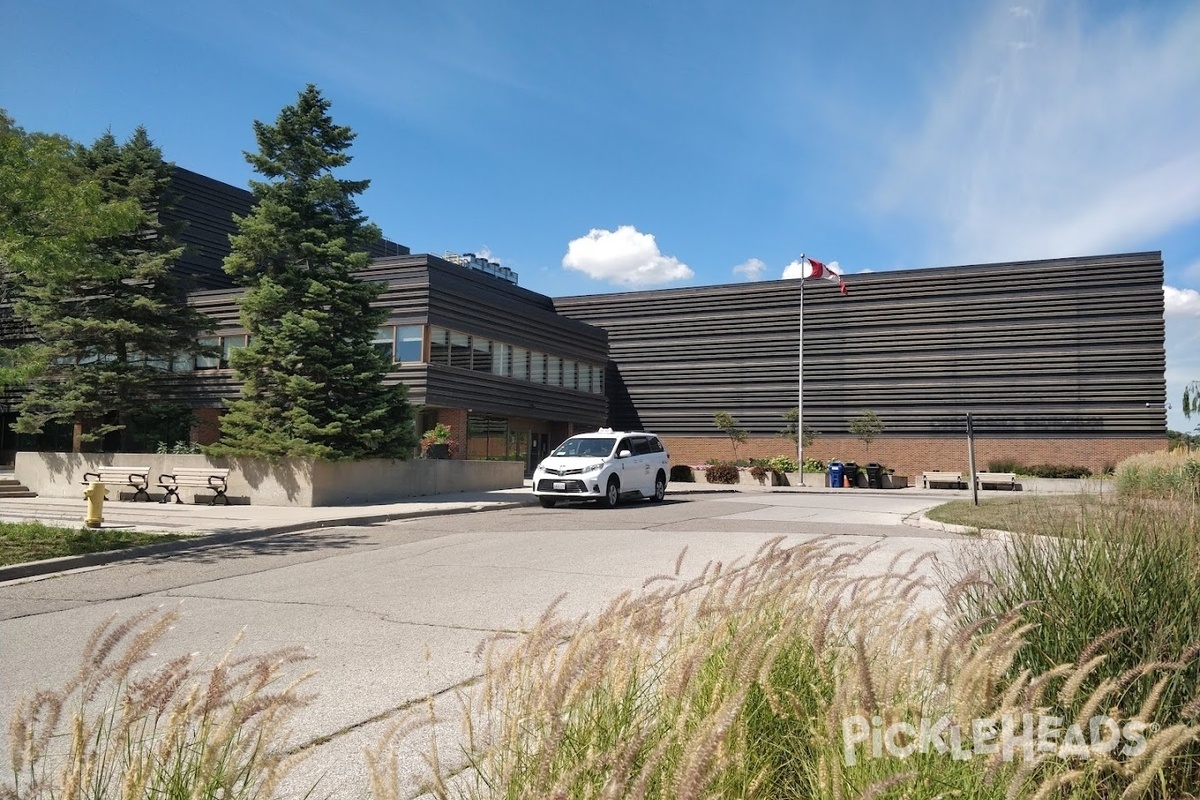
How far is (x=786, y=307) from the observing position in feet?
170

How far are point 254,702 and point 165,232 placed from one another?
1203 inches

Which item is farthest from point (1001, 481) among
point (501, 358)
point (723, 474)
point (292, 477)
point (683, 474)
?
point (292, 477)

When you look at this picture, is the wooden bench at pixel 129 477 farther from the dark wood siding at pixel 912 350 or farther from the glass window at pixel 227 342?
the dark wood siding at pixel 912 350

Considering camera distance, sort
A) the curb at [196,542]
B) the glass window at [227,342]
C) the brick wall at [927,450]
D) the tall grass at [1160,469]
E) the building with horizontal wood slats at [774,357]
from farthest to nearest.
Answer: the brick wall at [927,450] < the building with horizontal wood slats at [774,357] < the glass window at [227,342] < the tall grass at [1160,469] < the curb at [196,542]

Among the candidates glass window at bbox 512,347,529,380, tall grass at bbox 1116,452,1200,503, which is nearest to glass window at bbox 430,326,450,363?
glass window at bbox 512,347,529,380

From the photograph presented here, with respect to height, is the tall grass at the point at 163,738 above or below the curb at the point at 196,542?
above

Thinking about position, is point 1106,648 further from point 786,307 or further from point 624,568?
point 786,307

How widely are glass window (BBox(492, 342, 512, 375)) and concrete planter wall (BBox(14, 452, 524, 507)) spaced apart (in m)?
9.14

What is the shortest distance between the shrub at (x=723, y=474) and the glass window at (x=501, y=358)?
34.9ft

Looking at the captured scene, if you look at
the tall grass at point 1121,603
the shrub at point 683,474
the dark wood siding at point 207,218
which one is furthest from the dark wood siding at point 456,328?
the tall grass at point 1121,603

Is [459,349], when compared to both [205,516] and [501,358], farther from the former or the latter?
[205,516]

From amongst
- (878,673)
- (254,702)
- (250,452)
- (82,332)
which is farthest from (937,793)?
(82,332)

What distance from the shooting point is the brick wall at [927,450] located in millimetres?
43312

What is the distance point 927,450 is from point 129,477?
3745 cm
